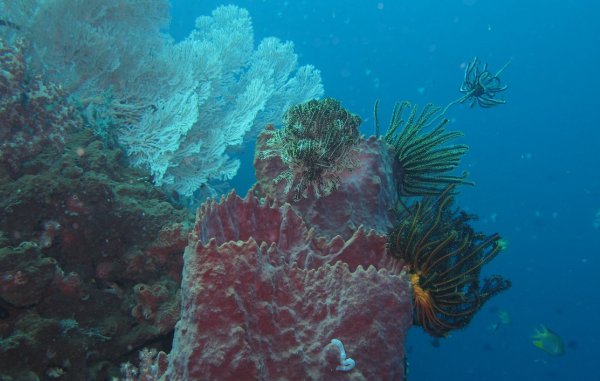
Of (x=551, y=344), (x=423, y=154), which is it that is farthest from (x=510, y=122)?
(x=423, y=154)

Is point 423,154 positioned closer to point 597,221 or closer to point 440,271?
point 440,271

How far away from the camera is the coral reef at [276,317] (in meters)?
2.22

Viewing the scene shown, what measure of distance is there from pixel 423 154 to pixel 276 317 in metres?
3.71

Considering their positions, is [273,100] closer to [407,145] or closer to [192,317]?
[407,145]

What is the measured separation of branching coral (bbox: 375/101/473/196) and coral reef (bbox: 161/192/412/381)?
2.66m

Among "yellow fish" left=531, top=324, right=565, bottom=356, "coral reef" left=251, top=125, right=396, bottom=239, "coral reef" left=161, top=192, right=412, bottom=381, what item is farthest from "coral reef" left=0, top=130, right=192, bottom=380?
"yellow fish" left=531, top=324, right=565, bottom=356

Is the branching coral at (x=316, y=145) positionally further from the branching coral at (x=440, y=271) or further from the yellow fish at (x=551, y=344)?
the yellow fish at (x=551, y=344)

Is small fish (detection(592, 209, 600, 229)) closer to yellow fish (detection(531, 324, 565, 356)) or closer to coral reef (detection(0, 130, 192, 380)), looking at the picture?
yellow fish (detection(531, 324, 565, 356))

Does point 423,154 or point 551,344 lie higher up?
point 423,154

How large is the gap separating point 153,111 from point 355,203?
5657mm

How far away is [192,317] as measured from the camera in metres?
2.29

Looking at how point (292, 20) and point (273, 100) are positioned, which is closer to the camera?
point (273, 100)

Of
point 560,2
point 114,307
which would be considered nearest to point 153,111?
point 114,307

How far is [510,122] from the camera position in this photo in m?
51.6
